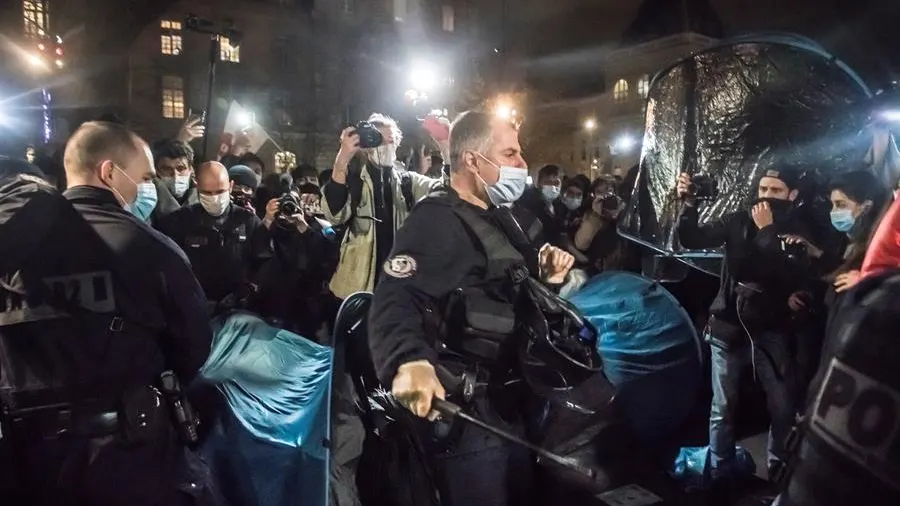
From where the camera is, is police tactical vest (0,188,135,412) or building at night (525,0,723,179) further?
building at night (525,0,723,179)

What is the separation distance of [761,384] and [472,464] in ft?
10.3

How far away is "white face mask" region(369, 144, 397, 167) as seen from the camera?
5895 mm

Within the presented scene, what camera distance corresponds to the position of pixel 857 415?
1.52 m

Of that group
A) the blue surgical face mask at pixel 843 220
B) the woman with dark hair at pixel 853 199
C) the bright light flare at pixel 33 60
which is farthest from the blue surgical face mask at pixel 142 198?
the bright light flare at pixel 33 60

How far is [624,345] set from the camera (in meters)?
5.85

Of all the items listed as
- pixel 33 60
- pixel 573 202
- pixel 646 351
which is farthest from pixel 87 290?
pixel 33 60

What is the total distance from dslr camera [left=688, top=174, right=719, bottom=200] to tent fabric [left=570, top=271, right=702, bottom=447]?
34.0 inches

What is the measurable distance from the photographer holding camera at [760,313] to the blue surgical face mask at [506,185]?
2554mm

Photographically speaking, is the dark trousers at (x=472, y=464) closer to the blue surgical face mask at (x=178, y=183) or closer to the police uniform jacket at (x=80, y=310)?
the police uniform jacket at (x=80, y=310)

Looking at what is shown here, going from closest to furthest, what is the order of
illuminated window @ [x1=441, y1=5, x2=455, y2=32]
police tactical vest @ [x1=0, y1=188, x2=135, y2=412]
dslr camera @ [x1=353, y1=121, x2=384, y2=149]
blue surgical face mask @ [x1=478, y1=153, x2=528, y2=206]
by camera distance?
1. police tactical vest @ [x1=0, y1=188, x2=135, y2=412]
2. blue surgical face mask @ [x1=478, y1=153, x2=528, y2=206]
3. dslr camera @ [x1=353, y1=121, x2=384, y2=149]
4. illuminated window @ [x1=441, y1=5, x2=455, y2=32]

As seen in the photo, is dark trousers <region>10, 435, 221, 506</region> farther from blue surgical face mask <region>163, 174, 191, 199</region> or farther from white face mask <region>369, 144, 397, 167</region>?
blue surgical face mask <region>163, 174, 191, 199</region>

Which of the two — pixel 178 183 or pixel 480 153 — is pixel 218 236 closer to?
pixel 178 183

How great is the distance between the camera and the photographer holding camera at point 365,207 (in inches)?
229

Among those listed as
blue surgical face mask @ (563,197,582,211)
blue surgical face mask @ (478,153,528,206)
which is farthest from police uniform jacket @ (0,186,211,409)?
blue surgical face mask @ (563,197,582,211)
